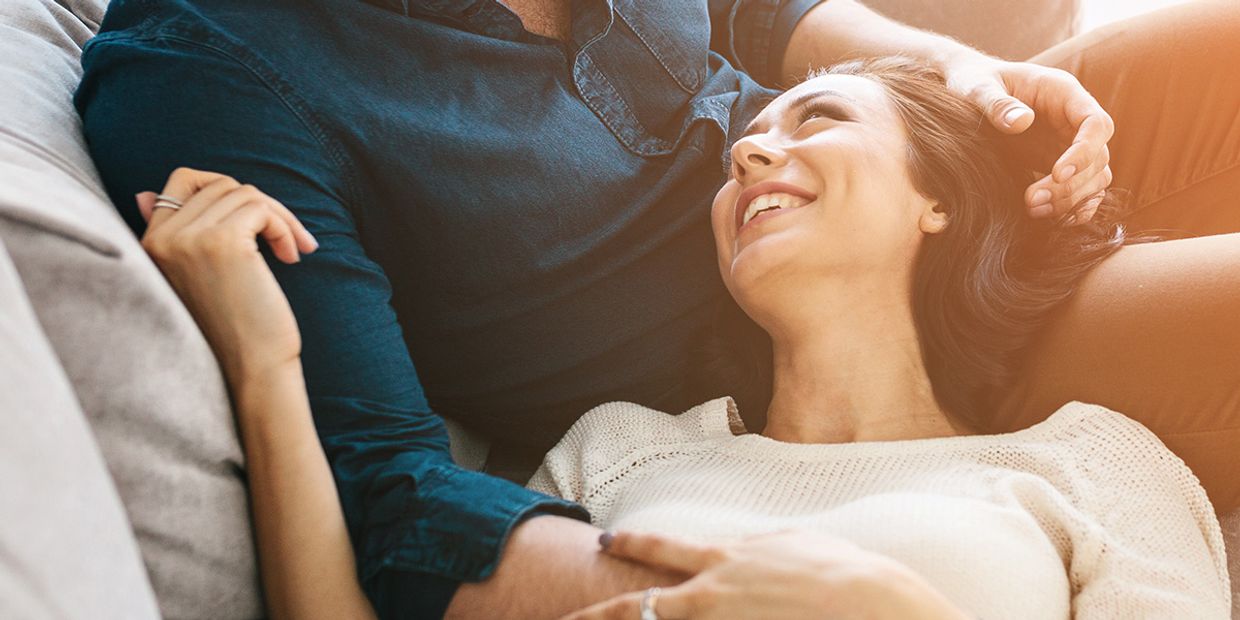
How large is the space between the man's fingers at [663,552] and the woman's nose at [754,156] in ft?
1.71

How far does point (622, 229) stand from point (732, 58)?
0.55 metres

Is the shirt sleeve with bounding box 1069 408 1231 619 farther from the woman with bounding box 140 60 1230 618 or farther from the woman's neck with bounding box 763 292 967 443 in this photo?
the woman's neck with bounding box 763 292 967 443

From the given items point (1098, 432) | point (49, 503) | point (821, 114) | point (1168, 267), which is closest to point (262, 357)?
point (49, 503)

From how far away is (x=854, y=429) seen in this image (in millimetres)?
1120

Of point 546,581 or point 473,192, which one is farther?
point 473,192

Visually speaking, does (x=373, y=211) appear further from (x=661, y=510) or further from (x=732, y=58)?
(x=732, y=58)

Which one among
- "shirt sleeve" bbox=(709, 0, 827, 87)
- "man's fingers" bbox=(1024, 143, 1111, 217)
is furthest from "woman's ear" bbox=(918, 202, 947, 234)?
"shirt sleeve" bbox=(709, 0, 827, 87)

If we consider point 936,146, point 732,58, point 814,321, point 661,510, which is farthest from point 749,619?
point 732,58

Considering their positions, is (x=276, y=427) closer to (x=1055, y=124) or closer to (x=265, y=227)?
(x=265, y=227)

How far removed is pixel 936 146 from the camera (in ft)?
3.87

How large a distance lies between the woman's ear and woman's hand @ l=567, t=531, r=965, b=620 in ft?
1.73

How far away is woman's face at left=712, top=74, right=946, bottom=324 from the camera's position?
3.58 ft

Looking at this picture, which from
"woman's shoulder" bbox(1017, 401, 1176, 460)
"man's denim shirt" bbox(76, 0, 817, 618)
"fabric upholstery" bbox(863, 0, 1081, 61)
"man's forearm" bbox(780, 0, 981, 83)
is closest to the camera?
"man's denim shirt" bbox(76, 0, 817, 618)

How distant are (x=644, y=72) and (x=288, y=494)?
727mm
